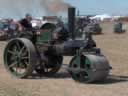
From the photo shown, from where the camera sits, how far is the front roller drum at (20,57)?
37.7ft

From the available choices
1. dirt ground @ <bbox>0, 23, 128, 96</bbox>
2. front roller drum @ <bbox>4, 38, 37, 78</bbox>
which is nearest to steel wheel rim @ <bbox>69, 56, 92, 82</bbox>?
dirt ground @ <bbox>0, 23, 128, 96</bbox>

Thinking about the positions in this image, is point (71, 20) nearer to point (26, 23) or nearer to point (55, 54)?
point (55, 54)

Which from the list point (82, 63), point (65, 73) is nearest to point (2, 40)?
point (65, 73)

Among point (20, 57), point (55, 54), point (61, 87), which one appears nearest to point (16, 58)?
point (20, 57)

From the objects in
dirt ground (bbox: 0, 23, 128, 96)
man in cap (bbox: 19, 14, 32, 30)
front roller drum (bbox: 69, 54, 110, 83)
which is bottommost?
dirt ground (bbox: 0, 23, 128, 96)

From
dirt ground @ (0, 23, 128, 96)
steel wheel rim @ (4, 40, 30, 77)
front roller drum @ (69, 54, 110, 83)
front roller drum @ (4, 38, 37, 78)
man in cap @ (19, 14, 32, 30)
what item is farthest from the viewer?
man in cap @ (19, 14, 32, 30)

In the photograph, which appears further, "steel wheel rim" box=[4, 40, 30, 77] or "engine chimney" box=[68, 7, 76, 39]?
"steel wheel rim" box=[4, 40, 30, 77]

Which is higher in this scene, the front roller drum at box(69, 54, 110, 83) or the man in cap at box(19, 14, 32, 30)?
the man in cap at box(19, 14, 32, 30)

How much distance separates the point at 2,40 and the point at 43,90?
23218mm

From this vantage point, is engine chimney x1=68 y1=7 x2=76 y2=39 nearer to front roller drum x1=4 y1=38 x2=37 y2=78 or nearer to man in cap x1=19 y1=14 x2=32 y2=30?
front roller drum x1=4 y1=38 x2=37 y2=78

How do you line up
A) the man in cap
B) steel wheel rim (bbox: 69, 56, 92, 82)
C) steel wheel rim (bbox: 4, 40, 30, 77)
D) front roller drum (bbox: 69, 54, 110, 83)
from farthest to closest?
the man in cap < steel wheel rim (bbox: 4, 40, 30, 77) < steel wheel rim (bbox: 69, 56, 92, 82) < front roller drum (bbox: 69, 54, 110, 83)

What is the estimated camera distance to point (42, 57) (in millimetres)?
12000

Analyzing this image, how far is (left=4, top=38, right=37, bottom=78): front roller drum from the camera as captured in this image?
11.5 metres

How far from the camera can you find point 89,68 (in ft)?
34.5
